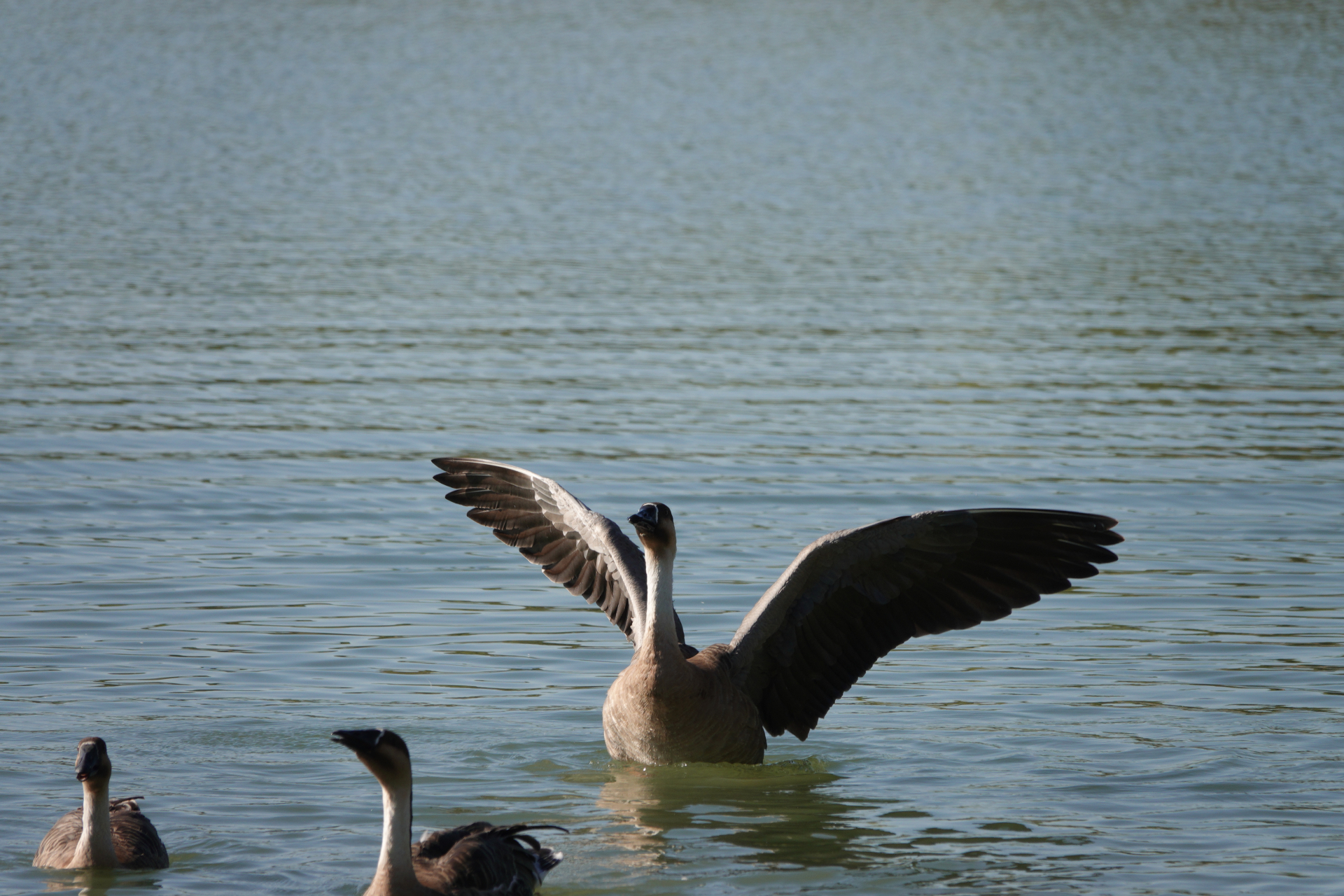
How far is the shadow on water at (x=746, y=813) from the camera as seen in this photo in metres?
8.14

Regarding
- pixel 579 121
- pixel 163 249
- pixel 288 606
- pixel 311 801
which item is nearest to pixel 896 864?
pixel 311 801

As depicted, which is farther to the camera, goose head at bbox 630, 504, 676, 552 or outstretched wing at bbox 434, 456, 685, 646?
outstretched wing at bbox 434, 456, 685, 646

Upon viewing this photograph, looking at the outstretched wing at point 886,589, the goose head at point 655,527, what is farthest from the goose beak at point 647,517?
the outstretched wing at point 886,589

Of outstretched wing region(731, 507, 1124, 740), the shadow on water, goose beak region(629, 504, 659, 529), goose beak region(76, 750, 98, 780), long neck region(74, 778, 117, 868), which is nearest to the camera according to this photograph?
goose beak region(76, 750, 98, 780)

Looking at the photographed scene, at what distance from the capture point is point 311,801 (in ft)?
28.2

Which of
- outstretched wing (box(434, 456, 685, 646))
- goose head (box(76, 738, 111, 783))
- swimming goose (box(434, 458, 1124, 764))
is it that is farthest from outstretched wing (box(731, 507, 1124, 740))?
goose head (box(76, 738, 111, 783))

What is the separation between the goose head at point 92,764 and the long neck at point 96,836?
0.06m

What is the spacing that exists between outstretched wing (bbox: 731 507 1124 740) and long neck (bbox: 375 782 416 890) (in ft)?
9.34

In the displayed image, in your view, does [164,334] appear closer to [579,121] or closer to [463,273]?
[463,273]

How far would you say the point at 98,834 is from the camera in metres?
7.34

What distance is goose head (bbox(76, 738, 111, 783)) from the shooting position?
7.16m

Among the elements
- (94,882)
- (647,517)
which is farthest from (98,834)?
(647,517)

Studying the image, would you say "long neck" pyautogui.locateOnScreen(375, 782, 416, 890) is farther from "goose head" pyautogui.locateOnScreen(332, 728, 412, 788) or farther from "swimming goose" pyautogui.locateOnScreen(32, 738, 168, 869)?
"swimming goose" pyautogui.locateOnScreen(32, 738, 168, 869)

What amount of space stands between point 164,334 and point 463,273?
563 cm
